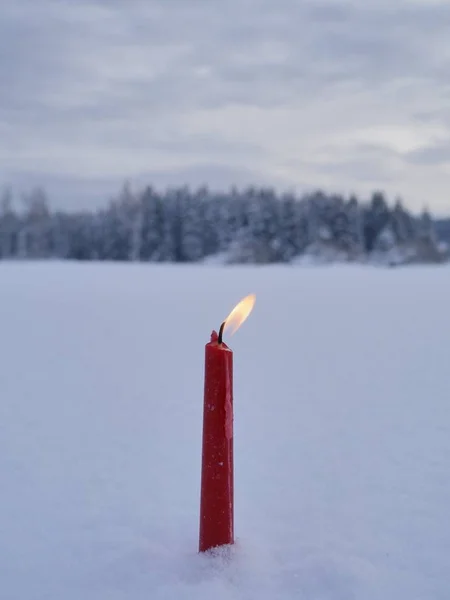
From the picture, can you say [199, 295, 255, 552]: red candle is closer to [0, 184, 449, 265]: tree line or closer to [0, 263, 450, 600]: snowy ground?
[0, 263, 450, 600]: snowy ground

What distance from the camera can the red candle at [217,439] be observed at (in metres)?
2.48

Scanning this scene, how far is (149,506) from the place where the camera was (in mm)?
3369

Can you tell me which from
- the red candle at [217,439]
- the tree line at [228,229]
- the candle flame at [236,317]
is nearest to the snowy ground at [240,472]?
the red candle at [217,439]

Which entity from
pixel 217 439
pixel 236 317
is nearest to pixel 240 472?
pixel 217 439

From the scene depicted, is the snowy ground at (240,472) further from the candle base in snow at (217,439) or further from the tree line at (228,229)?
the tree line at (228,229)

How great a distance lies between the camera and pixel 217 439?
250 cm

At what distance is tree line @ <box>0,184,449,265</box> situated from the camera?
6481 centimetres

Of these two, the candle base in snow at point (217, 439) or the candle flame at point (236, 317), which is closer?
the candle base in snow at point (217, 439)

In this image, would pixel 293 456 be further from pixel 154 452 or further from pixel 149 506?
pixel 149 506

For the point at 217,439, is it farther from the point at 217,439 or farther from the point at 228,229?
the point at 228,229

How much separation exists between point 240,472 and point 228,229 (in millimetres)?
63108

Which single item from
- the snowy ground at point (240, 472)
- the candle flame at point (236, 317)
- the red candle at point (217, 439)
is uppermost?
the candle flame at point (236, 317)

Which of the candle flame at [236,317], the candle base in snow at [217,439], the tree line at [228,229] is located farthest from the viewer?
the tree line at [228,229]

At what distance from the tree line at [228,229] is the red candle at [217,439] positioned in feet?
195
